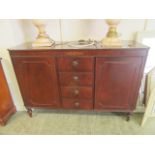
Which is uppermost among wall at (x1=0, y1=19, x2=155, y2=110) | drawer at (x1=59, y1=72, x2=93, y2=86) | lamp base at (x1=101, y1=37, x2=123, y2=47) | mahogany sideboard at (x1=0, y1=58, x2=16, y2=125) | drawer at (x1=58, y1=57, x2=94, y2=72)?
wall at (x1=0, y1=19, x2=155, y2=110)

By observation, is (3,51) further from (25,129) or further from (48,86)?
(25,129)

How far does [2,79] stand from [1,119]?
50 centimetres

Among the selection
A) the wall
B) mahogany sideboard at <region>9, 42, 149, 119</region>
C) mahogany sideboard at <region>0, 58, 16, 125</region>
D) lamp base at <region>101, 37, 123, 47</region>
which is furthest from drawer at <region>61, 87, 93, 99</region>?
mahogany sideboard at <region>0, 58, 16, 125</region>

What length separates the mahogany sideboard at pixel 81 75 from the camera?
1.32 meters

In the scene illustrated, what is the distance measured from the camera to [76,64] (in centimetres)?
137

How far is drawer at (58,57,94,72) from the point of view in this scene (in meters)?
1.35

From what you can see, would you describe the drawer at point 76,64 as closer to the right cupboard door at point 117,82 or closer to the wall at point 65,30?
the right cupboard door at point 117,82

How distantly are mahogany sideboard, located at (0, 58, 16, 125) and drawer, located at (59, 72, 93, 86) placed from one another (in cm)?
77

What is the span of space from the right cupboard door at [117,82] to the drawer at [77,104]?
0.09 metres

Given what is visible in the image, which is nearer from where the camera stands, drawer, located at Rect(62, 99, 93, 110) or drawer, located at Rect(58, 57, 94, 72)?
drawer, located at Rect(58, 57, 94, 72)

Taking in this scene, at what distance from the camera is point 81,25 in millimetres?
1618

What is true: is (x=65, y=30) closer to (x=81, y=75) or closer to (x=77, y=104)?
(x=81, y=75)

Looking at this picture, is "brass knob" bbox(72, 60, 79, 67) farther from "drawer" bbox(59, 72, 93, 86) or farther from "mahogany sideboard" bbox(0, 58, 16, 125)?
"mahogany sideboard" bbox(0, 58, 16, 125)

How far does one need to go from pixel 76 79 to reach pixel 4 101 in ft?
3.24
